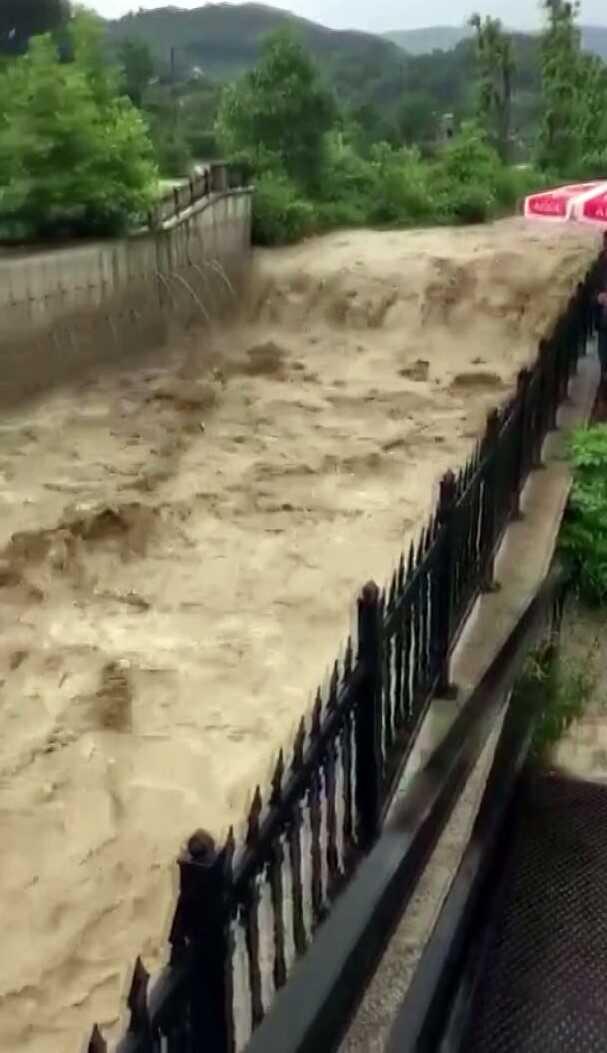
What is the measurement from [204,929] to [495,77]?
90.0 feet

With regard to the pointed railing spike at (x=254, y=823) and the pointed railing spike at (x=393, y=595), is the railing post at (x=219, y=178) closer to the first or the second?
the pointed railing spike at (x=393, y=595)

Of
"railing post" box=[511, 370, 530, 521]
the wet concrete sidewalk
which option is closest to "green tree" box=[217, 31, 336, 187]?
the wet concrete sidewalk

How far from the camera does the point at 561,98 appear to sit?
23188mm

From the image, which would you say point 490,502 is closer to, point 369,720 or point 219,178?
point 369,720

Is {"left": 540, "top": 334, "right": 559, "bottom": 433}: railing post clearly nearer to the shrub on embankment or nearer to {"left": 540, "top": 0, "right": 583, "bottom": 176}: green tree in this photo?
the shrub on embankment

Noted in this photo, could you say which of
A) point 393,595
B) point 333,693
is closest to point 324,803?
point 333,693

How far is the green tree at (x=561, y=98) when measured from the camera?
23.2 metres

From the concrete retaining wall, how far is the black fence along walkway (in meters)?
6.06

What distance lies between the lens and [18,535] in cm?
720

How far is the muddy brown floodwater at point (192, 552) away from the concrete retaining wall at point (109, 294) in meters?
0.34

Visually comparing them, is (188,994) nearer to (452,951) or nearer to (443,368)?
(452,951)

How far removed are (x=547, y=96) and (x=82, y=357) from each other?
15.9 meters

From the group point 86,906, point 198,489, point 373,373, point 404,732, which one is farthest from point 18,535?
point 373,373

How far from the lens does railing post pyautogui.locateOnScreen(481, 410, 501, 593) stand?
4770 mm
